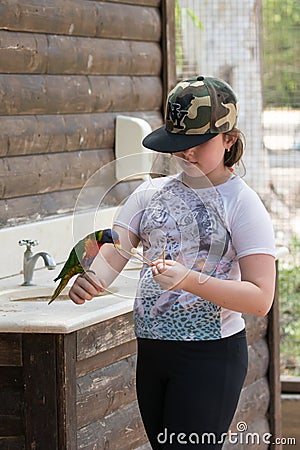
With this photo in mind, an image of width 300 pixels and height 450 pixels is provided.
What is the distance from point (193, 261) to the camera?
221cm

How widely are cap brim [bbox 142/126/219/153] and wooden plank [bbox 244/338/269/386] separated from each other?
1.80 m

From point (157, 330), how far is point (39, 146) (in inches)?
57.9

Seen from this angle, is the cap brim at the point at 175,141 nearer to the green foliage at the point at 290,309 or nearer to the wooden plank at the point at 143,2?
the wooden plank at the point at 143,2

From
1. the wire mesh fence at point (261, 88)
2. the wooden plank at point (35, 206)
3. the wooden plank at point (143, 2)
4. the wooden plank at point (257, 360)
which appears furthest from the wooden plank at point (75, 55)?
the wire mesh fence at point (261, 88)

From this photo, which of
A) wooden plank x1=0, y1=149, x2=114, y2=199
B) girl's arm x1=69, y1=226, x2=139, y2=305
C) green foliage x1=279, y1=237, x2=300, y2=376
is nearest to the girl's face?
girl's arm x1=69, y1=226, x2=139, y2=305

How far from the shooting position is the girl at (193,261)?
7.29 feet

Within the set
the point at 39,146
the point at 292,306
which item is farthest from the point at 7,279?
the point at 292,306

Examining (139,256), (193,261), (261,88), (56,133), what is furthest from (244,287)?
(261,88)

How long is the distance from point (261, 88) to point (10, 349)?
4.25 m

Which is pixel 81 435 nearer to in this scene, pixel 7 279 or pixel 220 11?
pixel 7 279

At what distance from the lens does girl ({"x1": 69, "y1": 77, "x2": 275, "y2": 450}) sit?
7.29 ft

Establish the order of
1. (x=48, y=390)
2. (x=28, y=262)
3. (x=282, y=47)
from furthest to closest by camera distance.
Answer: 1. (x=282, y=47)
2. (x=28, y=262)
3. (x=48, y=390)

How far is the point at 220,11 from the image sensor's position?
6.70 m

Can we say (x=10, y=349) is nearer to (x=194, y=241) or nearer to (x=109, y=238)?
(x=109, y=238)
